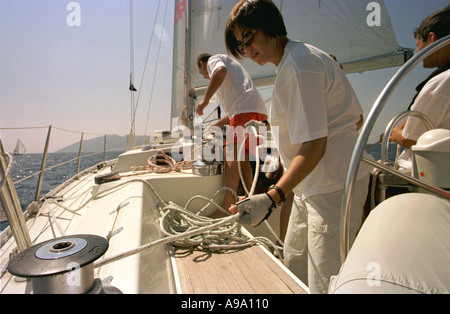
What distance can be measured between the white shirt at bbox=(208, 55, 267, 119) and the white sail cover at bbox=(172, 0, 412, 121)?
199cm

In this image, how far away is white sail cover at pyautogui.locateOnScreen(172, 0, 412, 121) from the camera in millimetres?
3467

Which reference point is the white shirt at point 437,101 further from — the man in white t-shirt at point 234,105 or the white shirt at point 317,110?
the man in white t-shirt at point 234,105

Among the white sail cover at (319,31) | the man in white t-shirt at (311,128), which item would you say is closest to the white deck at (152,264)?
the man in white t-shirt at (311,128)

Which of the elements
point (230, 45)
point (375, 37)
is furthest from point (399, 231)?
point (375, 37)

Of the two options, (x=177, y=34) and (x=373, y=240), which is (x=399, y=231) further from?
(x=177, y=34)

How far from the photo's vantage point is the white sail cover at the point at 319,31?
347 centimetres

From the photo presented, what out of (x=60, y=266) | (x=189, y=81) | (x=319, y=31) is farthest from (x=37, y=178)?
(x=60, y=266)

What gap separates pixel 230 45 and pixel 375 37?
11.0ft

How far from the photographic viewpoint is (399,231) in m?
0.44

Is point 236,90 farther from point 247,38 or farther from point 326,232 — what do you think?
point 326,232

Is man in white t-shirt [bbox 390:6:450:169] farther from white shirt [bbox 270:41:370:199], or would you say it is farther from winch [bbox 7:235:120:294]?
winch [bbox 7:235:120:294]

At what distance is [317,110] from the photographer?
715mm

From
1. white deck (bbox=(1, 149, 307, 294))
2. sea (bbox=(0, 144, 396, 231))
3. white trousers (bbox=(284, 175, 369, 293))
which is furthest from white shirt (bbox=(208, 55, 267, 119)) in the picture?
sea (bbox=(0, 144, 396, 231))

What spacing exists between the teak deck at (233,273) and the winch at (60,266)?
48 cm
